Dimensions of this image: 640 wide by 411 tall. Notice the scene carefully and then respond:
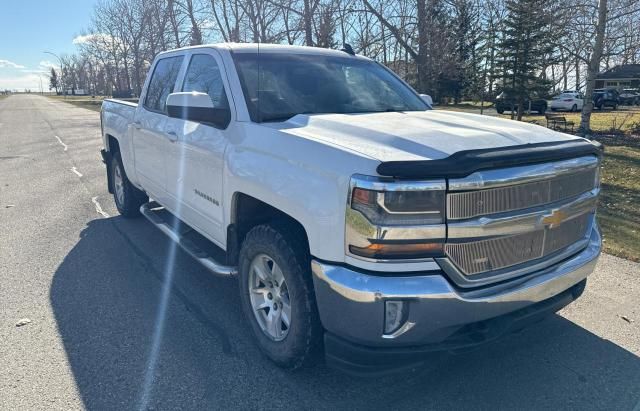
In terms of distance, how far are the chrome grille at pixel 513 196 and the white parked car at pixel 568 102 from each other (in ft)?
131

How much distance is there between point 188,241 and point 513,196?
2786mm

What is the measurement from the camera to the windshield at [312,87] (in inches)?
139

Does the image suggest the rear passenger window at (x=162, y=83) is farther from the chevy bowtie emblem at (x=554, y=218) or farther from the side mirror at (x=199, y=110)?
the chevy bowtie emblem at (x=554, y=218)

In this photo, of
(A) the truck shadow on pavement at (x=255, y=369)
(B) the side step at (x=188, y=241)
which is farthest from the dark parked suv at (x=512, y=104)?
(A) the truck shadow on pavement at (x=255, y=369)

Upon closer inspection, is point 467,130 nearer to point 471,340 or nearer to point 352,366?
point 471,340

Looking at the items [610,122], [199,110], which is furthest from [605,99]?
[199,110]

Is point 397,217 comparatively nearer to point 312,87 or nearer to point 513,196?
point 513,196

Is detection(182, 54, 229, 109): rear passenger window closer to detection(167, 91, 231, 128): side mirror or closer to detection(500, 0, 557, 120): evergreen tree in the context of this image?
detection(167, 91, 231, 128): side mirror

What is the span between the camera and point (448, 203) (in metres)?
2.32

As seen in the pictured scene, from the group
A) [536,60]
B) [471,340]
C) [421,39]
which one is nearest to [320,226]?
[471,340]

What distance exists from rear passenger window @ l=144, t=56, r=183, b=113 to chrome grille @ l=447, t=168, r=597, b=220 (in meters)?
3.19

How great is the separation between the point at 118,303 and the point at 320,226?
236 centimetres

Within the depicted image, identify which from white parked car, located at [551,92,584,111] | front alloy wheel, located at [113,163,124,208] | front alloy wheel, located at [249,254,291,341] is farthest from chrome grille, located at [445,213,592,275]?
white parked car, located at [551,92,584,111]

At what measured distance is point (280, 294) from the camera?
3.05 m
